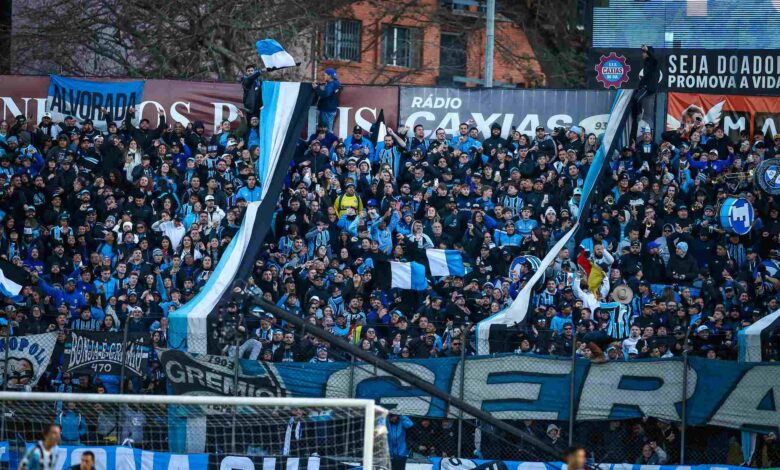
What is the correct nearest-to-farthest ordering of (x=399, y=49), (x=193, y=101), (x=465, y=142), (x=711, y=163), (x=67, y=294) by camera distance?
(x=67, y=294) < (x=711, y=163) < (x=465, y=142) < (x=193, y=101) < (x=399, y=49)

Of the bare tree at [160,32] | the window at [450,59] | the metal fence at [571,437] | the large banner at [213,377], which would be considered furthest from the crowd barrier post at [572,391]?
the window at [450,59]

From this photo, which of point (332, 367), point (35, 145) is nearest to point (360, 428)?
point (332, 367)

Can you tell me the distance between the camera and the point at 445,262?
23.3 metres

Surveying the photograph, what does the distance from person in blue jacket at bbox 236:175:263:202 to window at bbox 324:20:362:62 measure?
2121 cm

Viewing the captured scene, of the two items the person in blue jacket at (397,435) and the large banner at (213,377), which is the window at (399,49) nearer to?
the large banner at (213,377)

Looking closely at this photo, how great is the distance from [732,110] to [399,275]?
8556 mm

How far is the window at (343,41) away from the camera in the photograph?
4638 centimetres

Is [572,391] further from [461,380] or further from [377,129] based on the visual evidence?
[377,129]

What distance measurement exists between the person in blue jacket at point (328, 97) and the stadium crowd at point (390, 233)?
46 mm

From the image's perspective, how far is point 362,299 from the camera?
73.8ft

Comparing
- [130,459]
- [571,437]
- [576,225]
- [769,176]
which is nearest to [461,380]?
[571,437]

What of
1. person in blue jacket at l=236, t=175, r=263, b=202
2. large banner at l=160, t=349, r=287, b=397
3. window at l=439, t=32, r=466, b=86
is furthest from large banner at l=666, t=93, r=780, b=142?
window at l=439, t=32, r=466, b=86

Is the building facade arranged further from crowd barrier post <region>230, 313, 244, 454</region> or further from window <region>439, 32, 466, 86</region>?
crowd barrier post <region>230, 313, 244, 454</region>

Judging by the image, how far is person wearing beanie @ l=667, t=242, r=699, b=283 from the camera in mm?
22750
